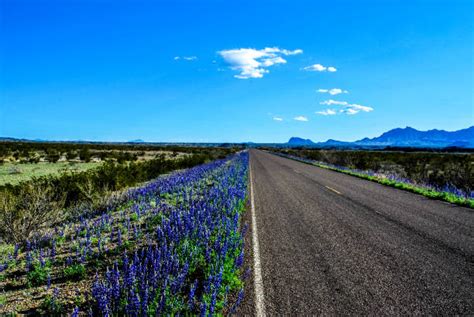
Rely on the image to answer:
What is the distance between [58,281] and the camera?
4.90 metres

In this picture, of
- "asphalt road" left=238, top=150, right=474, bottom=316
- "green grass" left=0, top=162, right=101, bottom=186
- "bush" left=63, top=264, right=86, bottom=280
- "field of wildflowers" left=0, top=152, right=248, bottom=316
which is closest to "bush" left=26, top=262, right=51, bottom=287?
"field of wildflowers" left=0, top=152, right=248, bottom=316

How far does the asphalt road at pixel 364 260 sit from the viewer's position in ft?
13.7

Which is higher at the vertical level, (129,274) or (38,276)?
(129,274)

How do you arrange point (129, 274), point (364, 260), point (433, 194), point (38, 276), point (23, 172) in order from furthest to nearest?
1. point (23, 172)
2. point (433, 194)
3. point (364, 260)
4. point (38, 276)
5. point (129, 274)

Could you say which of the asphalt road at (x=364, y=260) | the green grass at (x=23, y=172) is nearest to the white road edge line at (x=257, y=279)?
the asphalt road at (x=364, y=260)

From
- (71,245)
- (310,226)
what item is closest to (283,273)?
(310,226)

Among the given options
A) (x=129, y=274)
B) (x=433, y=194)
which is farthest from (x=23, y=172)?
(x=433, y=194)

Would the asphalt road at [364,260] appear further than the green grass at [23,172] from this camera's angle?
No

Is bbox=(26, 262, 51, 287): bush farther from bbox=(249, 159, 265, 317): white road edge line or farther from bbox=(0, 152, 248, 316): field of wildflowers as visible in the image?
bbox=(249, 159, 265, 317): white road edge line

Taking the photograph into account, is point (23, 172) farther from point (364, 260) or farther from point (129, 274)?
point (364, 260)

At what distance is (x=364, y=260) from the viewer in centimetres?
578

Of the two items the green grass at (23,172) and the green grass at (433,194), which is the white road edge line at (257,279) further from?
the green grass at (23,172)

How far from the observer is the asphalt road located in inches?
164

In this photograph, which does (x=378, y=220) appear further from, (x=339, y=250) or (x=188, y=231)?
(x=188, y=231)
